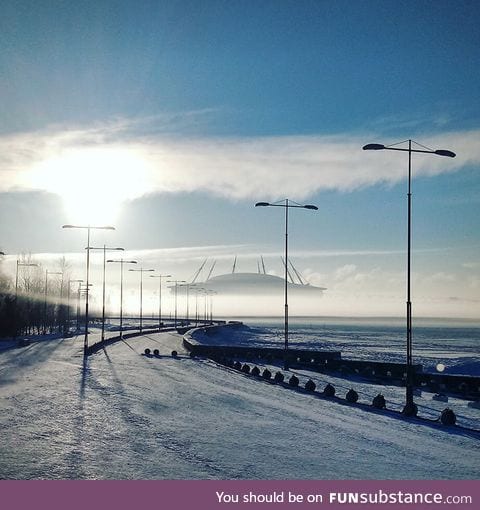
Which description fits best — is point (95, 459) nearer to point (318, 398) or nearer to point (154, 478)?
point (154, 478)

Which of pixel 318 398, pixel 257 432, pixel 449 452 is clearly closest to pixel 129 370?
pixel 318 398

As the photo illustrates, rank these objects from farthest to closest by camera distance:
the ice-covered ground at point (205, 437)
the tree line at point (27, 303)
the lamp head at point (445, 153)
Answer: the tree line at point (27, 303)
the lamp head at point (445, 153)
the ice-covered ground at point (205, 437)

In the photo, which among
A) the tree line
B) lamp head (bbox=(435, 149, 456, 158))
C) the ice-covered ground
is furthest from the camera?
the tree line

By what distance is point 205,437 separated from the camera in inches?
752

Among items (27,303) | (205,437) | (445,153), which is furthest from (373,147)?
(27,303)

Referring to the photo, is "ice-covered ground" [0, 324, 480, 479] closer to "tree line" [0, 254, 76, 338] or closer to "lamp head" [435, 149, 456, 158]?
"lamp head" [435, 149, 456, 158]

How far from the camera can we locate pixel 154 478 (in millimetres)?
13719

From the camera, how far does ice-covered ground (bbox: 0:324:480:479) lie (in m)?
14.9

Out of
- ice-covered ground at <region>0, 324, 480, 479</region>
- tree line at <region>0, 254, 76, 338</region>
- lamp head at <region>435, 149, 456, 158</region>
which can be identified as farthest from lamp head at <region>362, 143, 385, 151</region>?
tree line at <region>0, 254, 76, 338</region>

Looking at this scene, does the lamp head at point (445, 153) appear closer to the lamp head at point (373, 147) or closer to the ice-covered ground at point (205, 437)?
the lamp head at point (373, 147)

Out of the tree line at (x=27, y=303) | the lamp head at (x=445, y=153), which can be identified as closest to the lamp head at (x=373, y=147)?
the lamp head at (x=445, y=153)

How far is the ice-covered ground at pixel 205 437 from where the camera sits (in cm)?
1486

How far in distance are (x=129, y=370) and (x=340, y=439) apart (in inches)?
1034

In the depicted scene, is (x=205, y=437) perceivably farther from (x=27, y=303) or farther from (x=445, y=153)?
(x=27, y=303)
